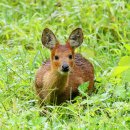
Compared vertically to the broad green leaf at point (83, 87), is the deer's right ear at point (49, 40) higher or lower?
higher

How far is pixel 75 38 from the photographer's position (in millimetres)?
6875

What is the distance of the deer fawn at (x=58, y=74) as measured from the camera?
6.58 m

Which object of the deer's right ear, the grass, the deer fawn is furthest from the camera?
the deer's right ear

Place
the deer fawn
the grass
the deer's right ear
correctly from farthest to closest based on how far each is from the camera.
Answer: the deer's right ear → the deer fawn → the grass

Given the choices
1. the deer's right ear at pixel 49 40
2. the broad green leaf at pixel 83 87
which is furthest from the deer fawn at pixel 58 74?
the broad green leaf at pixel 83 87

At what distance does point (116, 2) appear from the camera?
→ 8891 millimetres

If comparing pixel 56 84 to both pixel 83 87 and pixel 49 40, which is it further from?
pixel 49 40

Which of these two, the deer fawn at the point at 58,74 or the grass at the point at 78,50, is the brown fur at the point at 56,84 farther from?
the grass at the point at 78,50

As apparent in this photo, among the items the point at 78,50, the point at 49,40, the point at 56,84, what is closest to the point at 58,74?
the point at 56,84

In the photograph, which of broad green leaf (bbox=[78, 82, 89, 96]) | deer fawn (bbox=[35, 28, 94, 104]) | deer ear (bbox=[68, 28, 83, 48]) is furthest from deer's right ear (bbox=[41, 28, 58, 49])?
broad green leaf (bbox=[78, 82, 89, 96])

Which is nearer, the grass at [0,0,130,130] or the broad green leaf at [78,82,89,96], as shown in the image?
the grass at [0,0,130,130]

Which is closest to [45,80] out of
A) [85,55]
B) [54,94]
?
[54,94]

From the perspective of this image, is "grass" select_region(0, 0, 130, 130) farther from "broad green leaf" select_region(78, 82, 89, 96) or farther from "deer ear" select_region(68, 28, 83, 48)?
"deer ear" select_region(68, 28, 83, 48)

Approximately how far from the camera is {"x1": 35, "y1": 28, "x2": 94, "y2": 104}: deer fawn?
6582 millimetres
